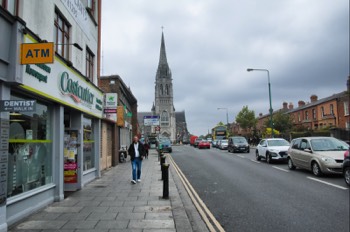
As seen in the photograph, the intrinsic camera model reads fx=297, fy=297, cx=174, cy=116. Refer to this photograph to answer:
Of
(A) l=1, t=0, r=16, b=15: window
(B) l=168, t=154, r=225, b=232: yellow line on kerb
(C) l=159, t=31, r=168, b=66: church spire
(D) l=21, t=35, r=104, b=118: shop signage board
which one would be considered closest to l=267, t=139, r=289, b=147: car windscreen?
(B) l=168, t=154, r=225, b=232: yellow line on kerb

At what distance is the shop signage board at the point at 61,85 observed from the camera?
653 centimetres

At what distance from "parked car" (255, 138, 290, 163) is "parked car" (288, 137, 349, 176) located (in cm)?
258

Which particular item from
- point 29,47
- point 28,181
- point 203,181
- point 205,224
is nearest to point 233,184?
point 203,181

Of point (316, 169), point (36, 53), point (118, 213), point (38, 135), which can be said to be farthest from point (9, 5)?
point (316, 169)

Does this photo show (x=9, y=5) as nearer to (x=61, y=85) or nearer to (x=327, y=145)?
(x=61, y=85)

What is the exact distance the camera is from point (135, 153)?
11.4 m

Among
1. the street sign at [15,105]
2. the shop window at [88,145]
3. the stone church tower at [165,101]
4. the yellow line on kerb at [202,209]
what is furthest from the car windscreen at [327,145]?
the stone church tower at [165,101]

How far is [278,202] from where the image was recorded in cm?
773

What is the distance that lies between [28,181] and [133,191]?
3.52m

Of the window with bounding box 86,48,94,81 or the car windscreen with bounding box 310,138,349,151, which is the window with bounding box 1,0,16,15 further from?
the car windscreen with bounding box 310,138,349,151

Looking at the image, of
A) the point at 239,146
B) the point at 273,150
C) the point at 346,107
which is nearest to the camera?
the point at 273,150

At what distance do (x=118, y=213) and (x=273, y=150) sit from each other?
12847 mm

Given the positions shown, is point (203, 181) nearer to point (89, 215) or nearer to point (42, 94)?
point (89, 215)

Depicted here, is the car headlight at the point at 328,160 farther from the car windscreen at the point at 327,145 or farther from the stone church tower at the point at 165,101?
the stone church tower at the point at 165,101
